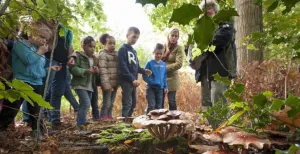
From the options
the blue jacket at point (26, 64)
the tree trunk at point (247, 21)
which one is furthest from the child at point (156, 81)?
the blue jacket at point (26, 64)

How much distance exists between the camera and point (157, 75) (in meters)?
5.12

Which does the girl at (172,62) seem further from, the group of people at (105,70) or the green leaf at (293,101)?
the green leaf at (293,101)

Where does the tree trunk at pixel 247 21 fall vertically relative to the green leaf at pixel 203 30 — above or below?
above

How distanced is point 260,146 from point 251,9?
3.43 metres

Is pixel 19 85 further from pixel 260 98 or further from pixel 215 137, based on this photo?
pixel 215 137

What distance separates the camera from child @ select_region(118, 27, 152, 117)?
4.75 meters

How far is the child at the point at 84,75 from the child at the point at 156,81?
991 mm

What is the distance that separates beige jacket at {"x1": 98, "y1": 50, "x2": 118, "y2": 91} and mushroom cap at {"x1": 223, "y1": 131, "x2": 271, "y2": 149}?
10.9 ft

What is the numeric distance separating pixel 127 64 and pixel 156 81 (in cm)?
59

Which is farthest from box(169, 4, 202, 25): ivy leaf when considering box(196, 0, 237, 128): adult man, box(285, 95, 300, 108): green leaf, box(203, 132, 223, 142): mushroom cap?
box(196, 0, 237, 128): adult man

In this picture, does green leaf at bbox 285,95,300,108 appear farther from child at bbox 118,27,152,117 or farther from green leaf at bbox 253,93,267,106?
child at bbox 118,27,152,117

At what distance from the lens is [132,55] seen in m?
4.98

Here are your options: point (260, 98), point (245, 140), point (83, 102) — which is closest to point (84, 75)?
point (83, 102)

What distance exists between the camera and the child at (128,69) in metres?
4.75
